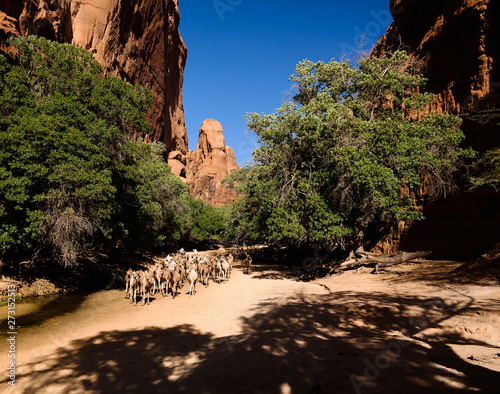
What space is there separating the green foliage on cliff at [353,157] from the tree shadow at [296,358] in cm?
642

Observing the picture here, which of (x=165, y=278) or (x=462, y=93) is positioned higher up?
(x=462, y=93)

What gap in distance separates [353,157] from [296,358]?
1173 centimetres

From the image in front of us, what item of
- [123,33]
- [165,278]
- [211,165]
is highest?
[211,165]

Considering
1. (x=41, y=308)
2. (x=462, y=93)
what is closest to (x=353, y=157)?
(x=462, y=93)

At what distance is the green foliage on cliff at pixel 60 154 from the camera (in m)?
11.4

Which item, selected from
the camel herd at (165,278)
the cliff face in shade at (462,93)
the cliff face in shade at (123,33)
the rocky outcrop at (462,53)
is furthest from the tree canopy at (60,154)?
the rocky outcrop at (462,53)

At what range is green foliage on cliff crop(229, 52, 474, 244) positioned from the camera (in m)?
14.0

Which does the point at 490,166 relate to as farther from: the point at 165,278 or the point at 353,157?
the point at 165,278

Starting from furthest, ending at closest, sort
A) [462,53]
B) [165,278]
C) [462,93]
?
[462,53] → [462,93] → [165,278]

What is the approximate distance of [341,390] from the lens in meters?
3.35

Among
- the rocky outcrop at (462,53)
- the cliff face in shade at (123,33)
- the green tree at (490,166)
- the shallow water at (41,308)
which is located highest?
the cliff face in shade at (123,33)

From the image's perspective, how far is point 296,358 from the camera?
183 inches

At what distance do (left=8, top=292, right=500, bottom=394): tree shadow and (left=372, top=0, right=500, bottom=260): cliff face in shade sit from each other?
457 inches

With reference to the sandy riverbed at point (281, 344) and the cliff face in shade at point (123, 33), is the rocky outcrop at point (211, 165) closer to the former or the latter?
the cliff face in shade at point (123, 33)
